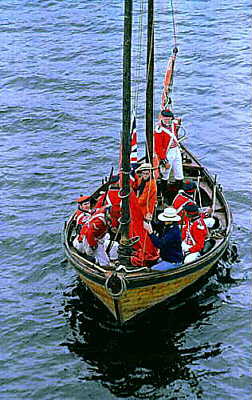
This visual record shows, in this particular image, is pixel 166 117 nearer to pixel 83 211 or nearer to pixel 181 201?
pixel 181 201

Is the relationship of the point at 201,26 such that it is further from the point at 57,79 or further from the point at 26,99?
the point at 26,99

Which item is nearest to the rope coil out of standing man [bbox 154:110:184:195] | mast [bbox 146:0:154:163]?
mast [bbox 146:0:154:163]

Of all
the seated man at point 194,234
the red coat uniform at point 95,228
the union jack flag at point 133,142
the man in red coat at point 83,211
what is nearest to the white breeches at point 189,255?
the seated man at point 194,234

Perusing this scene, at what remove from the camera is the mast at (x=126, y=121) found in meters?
13.7

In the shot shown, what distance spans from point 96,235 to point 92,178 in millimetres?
8839

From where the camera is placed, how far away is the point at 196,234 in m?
16.3

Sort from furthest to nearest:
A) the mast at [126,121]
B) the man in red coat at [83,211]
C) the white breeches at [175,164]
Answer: the white breeches at [175,164] < the man in red coat at [83,211] < the mast at [126,121]

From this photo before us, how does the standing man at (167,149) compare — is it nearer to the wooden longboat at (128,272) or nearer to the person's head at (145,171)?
the wooden longboat at (128,272)

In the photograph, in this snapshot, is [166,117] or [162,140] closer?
[166,117]

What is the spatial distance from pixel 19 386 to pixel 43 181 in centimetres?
1072

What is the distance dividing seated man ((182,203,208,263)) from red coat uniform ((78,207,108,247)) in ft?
6.62

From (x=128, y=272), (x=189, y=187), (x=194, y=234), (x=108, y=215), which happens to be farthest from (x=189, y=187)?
(x=128, y=272)

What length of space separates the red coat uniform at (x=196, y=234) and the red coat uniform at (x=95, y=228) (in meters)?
2.05

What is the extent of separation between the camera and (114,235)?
16719mm
